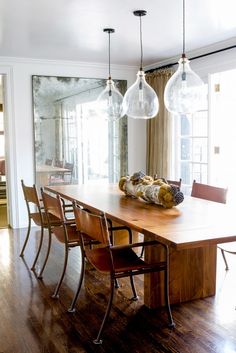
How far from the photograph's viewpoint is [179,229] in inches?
92.0

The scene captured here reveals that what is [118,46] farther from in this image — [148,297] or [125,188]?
[148,297]

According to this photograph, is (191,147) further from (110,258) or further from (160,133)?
(110,258)

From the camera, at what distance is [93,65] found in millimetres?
5848

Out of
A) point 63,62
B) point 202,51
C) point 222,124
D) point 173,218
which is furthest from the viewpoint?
point 63,62

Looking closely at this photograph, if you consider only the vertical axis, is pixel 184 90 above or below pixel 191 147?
above

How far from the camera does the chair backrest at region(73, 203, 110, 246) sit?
2.38 m

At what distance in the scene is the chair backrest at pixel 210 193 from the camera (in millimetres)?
3426

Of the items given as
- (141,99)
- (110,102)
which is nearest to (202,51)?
(110,102)

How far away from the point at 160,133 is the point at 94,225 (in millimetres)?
3472

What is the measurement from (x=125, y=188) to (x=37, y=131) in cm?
246

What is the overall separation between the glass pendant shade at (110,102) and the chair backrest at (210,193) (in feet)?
3.49

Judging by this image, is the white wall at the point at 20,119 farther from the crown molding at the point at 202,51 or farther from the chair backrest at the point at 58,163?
the crown molding at the point at 202,51

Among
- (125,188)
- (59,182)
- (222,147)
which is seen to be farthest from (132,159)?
(125,188)

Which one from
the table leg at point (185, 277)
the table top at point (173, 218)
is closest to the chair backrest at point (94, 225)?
the table top at point (173, 218)
